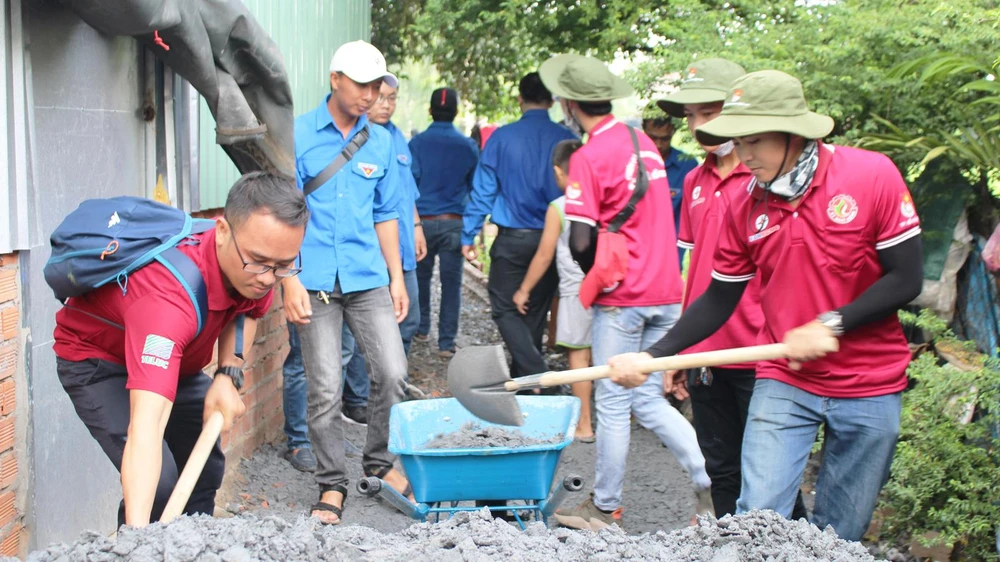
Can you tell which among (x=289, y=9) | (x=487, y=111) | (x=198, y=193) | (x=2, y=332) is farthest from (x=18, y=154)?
(x=487, y=111)

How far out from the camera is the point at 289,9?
702cm

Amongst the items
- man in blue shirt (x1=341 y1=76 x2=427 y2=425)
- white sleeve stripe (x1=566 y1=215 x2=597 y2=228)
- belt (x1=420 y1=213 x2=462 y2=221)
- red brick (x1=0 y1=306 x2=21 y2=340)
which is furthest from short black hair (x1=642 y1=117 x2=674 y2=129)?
red brick (x1=0 y1=306 x2=21 y2=340)

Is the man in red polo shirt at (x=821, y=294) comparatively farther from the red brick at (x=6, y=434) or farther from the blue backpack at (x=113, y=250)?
the red brick at (x=6, y=434)

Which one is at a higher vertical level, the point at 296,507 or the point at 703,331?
the point at 703,331

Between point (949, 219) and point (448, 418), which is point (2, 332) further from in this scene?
point (949, 219)

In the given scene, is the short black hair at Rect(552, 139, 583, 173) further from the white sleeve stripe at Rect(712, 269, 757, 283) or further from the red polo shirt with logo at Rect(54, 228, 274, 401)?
the red polo shirt with logo at Rect(54, 228, 274, 401)

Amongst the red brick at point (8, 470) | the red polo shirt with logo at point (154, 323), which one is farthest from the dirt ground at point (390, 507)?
the red polo shirt with logo at point (154, 323)

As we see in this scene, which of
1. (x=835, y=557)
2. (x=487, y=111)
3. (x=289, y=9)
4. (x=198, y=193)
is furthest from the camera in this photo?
(x=487, y=111)

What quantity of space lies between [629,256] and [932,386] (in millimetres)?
1507

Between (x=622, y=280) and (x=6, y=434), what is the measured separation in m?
2.78

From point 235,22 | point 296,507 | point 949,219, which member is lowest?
point 296,507

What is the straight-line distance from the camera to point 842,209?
3.33m

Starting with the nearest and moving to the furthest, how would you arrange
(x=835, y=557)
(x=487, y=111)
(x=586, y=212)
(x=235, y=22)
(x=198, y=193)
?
(x=835, y=557), (x=235, y=22), (x=586, y=212), (x=198, y=193), (x=487, y=111)

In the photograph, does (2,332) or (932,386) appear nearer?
(2,332)
